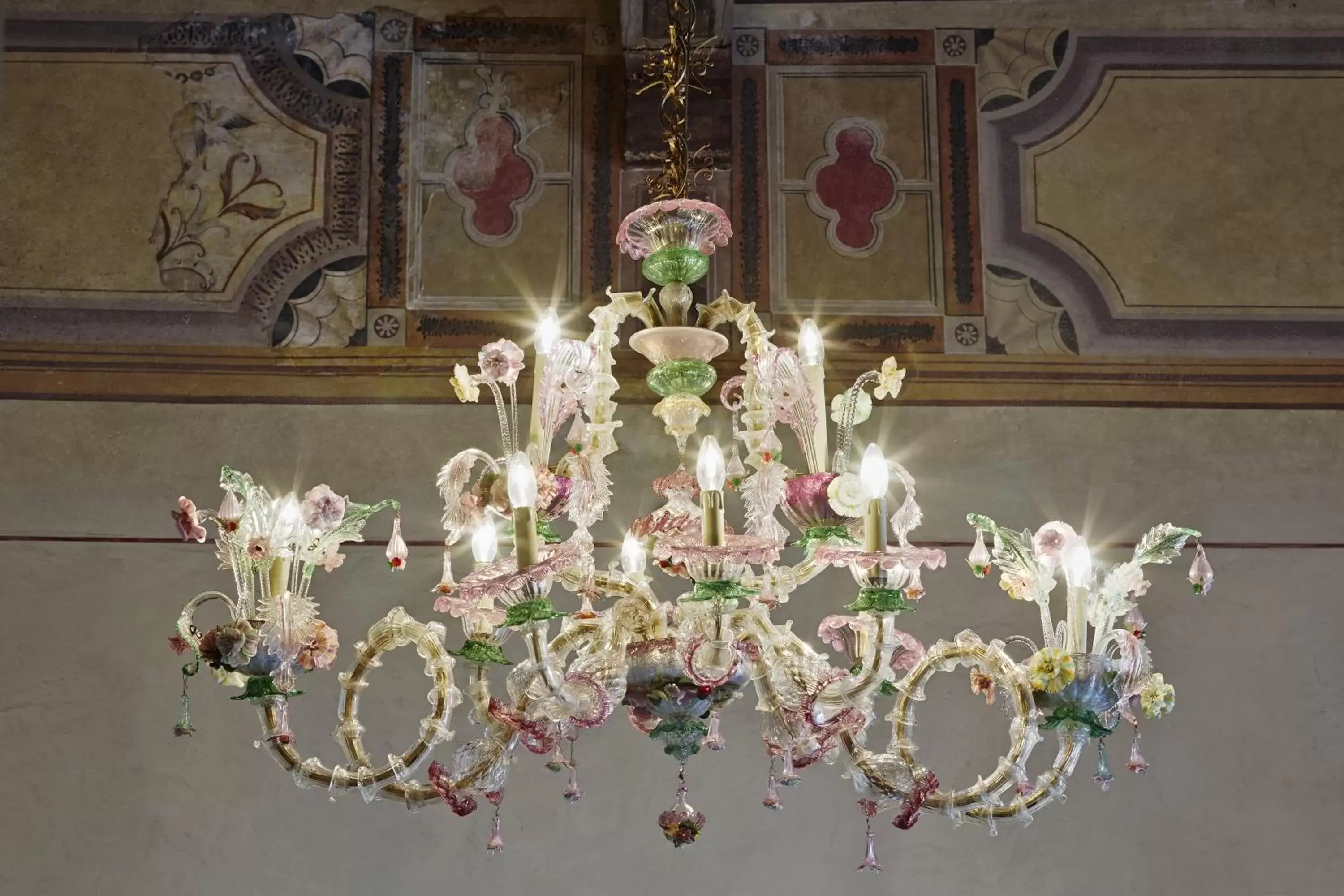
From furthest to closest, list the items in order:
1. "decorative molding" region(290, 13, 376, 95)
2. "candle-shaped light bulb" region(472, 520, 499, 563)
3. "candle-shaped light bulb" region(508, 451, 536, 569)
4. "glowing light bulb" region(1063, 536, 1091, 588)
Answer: "decorative molding" region(290, 13, 376, 95)
"candle-shaped light bulb" region(472, 520, 499, 563)
"glowing light bulb" region(1063, 536, 1091, 588)
"candle-shaped light bulb" region(508, 451, 536, 569)

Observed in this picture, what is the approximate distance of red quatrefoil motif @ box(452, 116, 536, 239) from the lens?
474 cm

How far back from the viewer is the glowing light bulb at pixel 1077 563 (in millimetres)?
2742

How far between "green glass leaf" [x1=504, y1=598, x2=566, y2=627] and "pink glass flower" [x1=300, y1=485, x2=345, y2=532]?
17.4 inches

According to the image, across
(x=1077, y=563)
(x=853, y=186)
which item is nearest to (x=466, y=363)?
(x=853, y=186)

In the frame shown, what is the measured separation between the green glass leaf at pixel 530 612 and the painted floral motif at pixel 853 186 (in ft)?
8.05

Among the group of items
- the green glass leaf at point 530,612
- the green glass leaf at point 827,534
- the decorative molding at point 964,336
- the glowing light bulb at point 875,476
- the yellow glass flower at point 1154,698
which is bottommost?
the yellow glass flower at point 1154,698

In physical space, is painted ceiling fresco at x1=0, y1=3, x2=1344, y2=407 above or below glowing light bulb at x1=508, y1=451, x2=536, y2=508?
above

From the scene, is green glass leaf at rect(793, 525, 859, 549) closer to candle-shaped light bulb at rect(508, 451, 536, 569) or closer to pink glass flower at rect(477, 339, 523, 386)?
candle-shaped light bulb at rect(508, 451, 536, 569)

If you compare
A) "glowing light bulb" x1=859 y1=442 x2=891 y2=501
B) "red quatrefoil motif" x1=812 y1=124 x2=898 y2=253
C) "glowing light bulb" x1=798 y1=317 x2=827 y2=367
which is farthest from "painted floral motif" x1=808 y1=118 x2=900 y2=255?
"glowing light bulb" x1=859 y1=442 x2=891 y2=501

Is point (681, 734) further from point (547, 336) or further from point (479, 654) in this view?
point (547, 336)

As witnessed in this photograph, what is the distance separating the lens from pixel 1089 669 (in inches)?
104

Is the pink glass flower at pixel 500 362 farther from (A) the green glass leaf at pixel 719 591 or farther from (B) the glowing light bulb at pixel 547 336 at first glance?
(A) the green glass leaf at pixel 719 591

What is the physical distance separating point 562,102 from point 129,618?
1.96 metres

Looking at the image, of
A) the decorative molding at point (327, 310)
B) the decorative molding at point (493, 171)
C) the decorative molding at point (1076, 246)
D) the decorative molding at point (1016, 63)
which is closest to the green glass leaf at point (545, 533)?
the decorative molding at point (327, 310)
